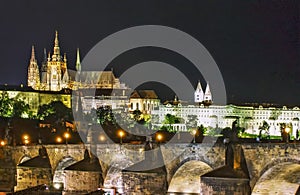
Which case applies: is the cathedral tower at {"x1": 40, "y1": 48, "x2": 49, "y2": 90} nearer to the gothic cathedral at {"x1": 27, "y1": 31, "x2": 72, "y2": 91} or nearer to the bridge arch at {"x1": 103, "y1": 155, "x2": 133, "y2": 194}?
the gothic cathedral at {"x1": 27, "y1": 31, "x2": 72, "y2": 91}

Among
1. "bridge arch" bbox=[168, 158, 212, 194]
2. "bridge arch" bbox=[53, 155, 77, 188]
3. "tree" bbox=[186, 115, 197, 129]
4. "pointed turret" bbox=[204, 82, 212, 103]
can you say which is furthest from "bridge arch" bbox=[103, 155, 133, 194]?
"pointed turret" bbox=[204, 82, 212, 103]

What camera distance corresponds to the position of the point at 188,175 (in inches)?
958

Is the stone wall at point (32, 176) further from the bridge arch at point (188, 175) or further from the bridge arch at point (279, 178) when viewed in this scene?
the bridge arch at point (279, 178)

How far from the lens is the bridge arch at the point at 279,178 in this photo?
20.5m

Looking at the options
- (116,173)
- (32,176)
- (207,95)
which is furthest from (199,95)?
(116,173)

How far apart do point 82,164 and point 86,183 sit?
791mm

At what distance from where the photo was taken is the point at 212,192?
67.1 feet

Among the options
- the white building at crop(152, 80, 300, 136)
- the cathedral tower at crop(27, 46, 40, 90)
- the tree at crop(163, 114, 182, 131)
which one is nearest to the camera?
the tree at crop(163, 114, 182, 131)

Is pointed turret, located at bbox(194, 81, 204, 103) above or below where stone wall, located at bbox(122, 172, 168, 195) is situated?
above

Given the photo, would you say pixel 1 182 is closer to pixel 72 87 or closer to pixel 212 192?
pixel 212 192

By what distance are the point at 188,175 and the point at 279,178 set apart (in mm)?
4100

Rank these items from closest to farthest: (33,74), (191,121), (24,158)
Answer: (24,158) → (191,121) → (33,74)

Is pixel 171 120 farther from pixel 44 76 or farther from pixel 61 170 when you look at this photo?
pixel 61 170

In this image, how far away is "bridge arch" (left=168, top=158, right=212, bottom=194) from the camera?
75.9ft
